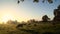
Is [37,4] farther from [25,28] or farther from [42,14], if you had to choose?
[25,28]

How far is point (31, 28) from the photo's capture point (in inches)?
223

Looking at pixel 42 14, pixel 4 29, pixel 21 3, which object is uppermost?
pixel 21 3

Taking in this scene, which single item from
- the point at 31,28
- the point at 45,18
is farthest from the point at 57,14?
the point at 31,28

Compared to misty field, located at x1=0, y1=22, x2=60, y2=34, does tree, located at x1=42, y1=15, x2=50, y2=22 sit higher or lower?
higher

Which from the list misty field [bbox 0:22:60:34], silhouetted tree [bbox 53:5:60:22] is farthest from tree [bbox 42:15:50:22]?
silhouetted tree [bbox 53:5:60:22]

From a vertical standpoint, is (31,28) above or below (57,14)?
below

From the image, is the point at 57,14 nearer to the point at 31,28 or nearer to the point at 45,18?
the point at 45,18

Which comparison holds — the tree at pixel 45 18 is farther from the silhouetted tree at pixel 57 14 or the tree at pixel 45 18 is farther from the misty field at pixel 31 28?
the silhouetted tree at pixel 57 14

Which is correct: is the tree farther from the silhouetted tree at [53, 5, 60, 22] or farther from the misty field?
the silhouetted tree at [53, 5, 60, 22]

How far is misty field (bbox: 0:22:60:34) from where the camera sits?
219 inches

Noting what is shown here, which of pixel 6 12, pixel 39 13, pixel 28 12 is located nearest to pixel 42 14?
pixel 39 13

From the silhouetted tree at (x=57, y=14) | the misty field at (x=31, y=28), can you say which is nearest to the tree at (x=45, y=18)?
the misty field at (x=31, y=28)

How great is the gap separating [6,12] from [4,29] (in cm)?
58

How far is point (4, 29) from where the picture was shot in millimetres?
5668
